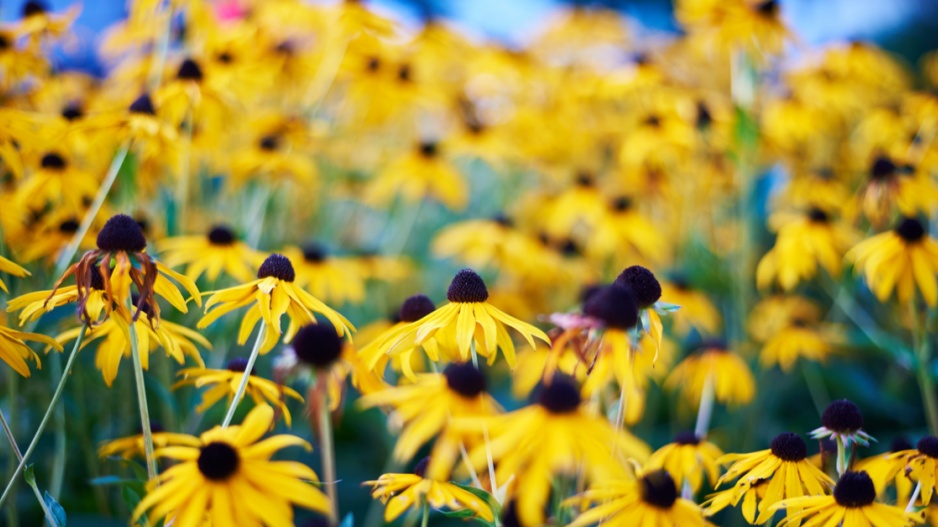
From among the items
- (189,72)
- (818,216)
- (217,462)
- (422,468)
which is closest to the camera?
(217,462)

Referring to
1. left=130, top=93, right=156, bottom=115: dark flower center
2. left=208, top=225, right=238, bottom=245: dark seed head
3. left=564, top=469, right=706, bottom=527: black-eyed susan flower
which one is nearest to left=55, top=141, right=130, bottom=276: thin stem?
left=130, top=93, right=156, bottom=115: dark flower center

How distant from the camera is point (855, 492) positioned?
900mm

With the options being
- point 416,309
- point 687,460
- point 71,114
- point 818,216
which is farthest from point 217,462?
point 818,216

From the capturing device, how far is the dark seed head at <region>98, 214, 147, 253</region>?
934mm

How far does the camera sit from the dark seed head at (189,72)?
1.91 meters

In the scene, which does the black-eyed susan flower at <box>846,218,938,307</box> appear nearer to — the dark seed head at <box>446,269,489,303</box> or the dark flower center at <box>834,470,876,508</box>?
the dark flower center at <box>834,470,876,508</box>

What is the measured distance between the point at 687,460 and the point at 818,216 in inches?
49.8

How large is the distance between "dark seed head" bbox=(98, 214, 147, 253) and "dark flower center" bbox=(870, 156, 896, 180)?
6.04 feet

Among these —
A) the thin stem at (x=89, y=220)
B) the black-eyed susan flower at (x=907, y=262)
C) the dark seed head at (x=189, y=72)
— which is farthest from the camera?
the dark seed head at (x=189, y=72)

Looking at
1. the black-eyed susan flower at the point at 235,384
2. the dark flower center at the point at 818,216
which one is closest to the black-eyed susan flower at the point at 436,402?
the black-eyed susan flower at the point at 235,384

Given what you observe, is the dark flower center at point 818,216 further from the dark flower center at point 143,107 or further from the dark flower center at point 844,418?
the dark flower center at point 143,107

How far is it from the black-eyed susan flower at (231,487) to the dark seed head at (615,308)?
380mm

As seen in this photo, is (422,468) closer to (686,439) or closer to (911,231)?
(686,439)

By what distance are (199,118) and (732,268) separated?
1879 millimetres
